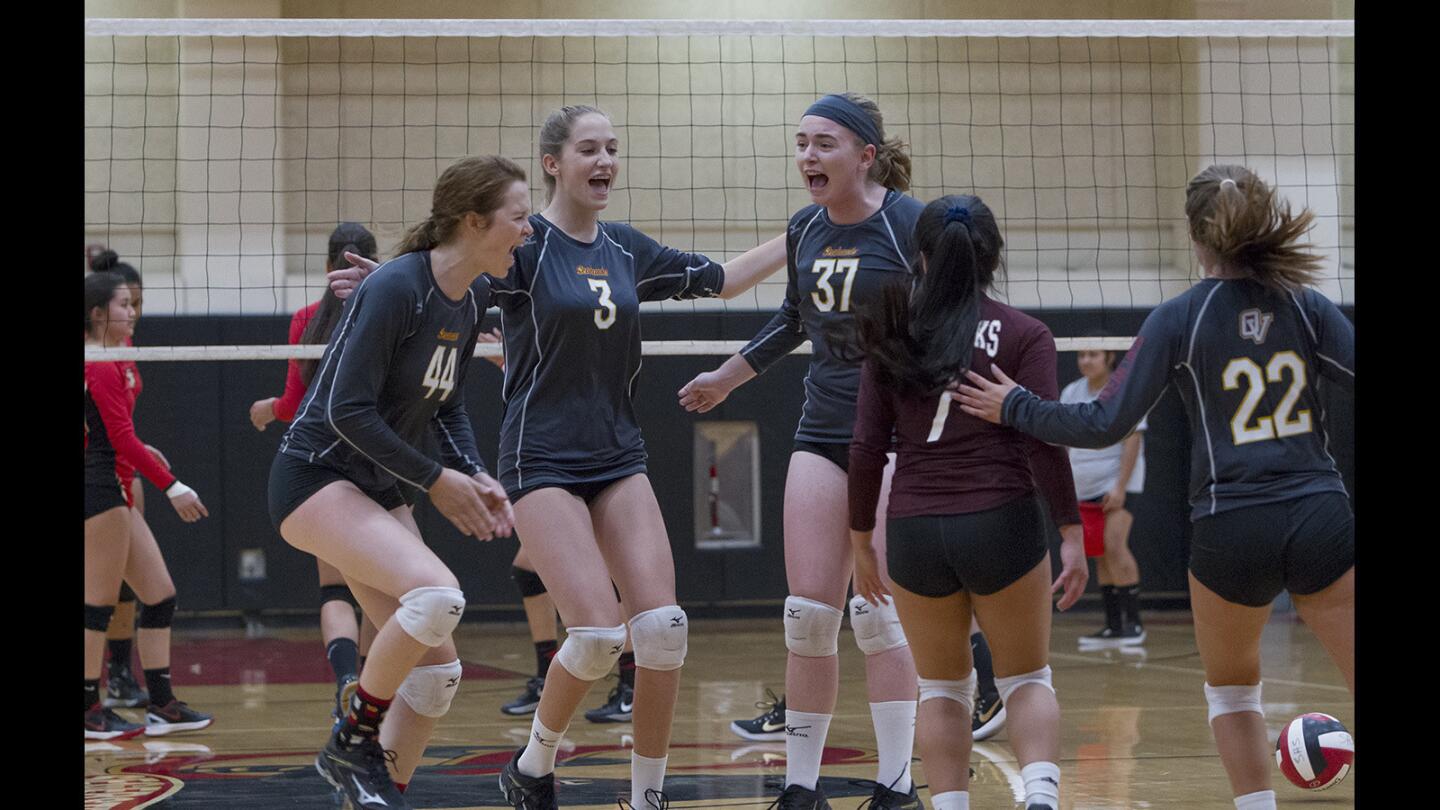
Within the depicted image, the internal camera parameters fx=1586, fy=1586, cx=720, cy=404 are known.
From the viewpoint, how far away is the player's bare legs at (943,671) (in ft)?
→ 12.0

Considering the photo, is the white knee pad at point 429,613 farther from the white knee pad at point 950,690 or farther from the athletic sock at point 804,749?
the white knee pad at point 950,690

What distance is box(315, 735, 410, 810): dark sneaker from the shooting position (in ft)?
13.5

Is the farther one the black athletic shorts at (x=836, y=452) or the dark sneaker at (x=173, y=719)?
the dark sneaker at (x=173, y=719)

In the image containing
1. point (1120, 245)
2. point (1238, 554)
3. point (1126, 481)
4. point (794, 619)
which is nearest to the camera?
point (1238, 554)

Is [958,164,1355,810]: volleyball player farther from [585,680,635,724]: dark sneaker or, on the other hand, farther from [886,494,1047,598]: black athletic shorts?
[585,680,635,724]: dark sneaker

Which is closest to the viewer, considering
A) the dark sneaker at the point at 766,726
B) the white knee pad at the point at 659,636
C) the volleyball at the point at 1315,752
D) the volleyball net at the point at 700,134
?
the white knee pad at the point at 659,636

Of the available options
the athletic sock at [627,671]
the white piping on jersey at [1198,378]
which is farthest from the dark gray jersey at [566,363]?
the athletic sock at [627,671]

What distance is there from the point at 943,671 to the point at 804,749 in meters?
0.81

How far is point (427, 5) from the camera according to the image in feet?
38.2

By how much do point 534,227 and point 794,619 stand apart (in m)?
1.32

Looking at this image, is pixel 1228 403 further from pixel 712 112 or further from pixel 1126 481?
pixel 712 112

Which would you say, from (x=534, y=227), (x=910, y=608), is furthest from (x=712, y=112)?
(x=910, y=608)

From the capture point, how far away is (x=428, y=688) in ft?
14.3

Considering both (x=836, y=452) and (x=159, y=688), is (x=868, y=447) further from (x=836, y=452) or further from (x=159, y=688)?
(x=159, y=688)
